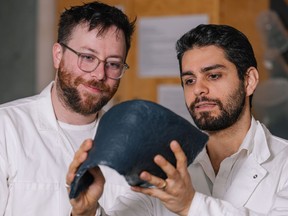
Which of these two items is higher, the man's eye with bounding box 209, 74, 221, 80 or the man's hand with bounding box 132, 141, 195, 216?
the man's eye with bounding box 209, 74, 221, 80

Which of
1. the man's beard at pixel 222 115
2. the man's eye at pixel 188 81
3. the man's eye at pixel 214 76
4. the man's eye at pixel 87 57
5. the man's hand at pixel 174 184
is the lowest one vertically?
the man's hand at pixel 174 184

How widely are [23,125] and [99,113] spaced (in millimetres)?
228

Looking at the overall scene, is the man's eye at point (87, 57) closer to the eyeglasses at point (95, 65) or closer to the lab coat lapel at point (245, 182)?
the eyeglasses at point (95, 65)

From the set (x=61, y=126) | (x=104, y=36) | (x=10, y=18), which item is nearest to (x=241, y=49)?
(x=104, y=36)

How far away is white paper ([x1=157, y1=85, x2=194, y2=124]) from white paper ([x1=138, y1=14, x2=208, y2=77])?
62 mm

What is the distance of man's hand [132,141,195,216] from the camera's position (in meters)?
1.18

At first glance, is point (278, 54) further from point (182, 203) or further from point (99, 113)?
point (182, 203)

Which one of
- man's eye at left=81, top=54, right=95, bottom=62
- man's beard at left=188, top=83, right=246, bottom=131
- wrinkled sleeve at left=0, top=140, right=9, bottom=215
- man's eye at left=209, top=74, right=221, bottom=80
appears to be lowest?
wrinkled sleeve at left=0, top=140, right=9, bottom=215

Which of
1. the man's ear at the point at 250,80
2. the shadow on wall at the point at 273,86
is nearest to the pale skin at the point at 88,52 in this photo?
the man's ear at the point at 250,80

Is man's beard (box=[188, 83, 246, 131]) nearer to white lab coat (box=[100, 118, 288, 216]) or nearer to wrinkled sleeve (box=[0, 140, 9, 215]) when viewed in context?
white lab coat (box=[100, 118, 288, 216])

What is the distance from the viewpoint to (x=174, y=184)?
1.21 metres

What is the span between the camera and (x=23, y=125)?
5.33 feet

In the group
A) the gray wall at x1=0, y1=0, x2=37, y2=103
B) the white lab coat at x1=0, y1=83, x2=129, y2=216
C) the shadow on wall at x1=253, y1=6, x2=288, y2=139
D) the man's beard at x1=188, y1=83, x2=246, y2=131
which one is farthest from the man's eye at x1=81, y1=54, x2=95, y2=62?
the gray wall at x1=0, y1=0, x2=37, y2=103

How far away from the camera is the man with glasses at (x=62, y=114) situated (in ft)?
5.08
